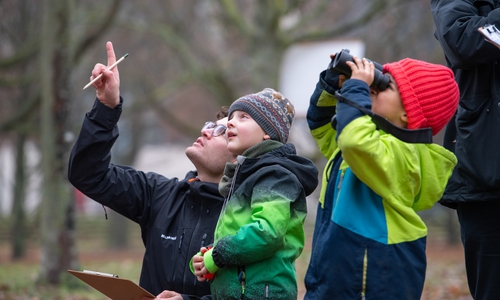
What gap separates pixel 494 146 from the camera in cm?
335

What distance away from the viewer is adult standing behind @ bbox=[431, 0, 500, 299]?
3.33 m

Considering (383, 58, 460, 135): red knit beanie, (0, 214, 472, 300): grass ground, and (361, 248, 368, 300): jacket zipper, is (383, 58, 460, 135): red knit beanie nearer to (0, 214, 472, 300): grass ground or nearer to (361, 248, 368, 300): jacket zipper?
(361, 248, 368, 300): jacket zipper

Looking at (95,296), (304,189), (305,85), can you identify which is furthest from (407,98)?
(305,85)

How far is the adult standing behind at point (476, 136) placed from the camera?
10.9ft

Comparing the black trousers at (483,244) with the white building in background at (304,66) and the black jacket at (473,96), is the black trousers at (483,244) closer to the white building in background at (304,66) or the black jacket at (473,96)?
the black jacket at (473,96)

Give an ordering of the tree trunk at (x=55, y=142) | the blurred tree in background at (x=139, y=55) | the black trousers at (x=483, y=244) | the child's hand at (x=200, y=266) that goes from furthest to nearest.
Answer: the blurred tree in background at (x=139, y=55) → the tree trunk at (x=55, y=142) → the black trousers at (x=483, y=244) → the child's hand at (x=200, y=266)

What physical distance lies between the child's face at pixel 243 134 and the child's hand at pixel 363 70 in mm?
624

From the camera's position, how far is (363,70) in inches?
114

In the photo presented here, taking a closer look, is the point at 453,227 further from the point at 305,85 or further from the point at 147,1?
the point at 305,85

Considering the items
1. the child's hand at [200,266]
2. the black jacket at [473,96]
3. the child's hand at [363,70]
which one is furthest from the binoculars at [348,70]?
the child's hand at [200,266]

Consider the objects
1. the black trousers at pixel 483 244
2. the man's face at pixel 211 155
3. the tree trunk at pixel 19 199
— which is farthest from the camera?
the tree trunk at pixel 19 199

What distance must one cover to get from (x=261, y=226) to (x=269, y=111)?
68 cm

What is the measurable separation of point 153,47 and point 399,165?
20367mm

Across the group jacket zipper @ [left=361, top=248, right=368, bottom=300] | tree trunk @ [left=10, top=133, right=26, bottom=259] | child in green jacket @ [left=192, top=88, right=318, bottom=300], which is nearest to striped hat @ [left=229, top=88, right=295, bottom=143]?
child in green jacket @ [left=192, top=88, right=318, bottom=300]
